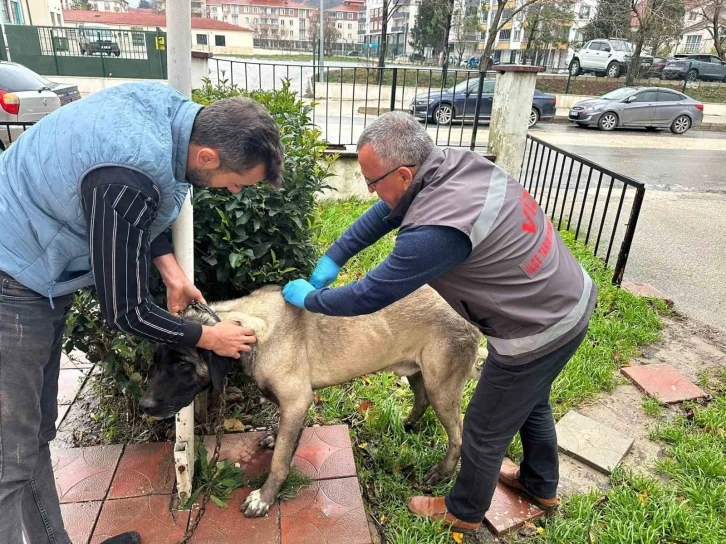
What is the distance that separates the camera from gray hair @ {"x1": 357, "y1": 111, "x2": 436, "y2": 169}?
230 cm

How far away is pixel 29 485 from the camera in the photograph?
2.33m

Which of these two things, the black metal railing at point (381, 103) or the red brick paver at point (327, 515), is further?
the black metal railing at point (381, 103)

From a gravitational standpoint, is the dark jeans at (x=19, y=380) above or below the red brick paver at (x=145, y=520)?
above

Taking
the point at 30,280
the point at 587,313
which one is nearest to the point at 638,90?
the point at 587,313

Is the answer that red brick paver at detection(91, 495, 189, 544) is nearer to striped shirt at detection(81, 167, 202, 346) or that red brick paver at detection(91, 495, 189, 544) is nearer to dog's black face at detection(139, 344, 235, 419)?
dog's black face at detection(139, 344, 235, 419)

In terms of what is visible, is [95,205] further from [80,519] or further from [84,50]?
[84,50]

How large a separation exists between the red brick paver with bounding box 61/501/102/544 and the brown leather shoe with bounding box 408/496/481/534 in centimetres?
176

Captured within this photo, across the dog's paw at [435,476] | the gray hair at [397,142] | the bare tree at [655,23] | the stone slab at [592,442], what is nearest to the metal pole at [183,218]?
the gray hair at [397,142]

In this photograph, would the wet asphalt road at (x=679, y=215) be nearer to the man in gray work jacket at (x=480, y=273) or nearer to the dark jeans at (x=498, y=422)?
the dark jeans at (x=498, y=422)

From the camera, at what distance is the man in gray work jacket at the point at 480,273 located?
85.3 inches

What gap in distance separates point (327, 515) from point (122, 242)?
195 cm

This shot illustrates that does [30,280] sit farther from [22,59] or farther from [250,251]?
[22,59]

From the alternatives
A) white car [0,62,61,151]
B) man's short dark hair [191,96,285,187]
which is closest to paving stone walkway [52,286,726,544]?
man's short dark hair [191,96,285,187]

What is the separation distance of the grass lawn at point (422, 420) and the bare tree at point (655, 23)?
28504mm
